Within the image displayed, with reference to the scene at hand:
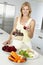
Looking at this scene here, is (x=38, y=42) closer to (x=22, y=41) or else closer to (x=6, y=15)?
(x=6, y=15)

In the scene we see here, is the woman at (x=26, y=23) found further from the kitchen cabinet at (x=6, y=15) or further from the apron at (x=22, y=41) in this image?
the kitchen cabinet at (x=6, y=15)

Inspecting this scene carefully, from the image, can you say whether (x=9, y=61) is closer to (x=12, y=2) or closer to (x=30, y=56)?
(x=30, y=56)

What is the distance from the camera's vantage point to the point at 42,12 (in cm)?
494

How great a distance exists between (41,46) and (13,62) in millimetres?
2366

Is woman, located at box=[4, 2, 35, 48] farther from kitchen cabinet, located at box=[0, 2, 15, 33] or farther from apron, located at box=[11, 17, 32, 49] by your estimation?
kitchen cabinet, located at box=[0, 2, 15, 33]

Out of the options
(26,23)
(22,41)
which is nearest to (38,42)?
(26,23)

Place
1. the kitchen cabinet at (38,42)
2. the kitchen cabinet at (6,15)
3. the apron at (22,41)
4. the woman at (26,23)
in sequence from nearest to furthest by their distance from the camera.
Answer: the apron at (22,41)
the woman at (26,23)
the kitchen cabinet at (38,42)
the kitchen cabinet at (6,15)

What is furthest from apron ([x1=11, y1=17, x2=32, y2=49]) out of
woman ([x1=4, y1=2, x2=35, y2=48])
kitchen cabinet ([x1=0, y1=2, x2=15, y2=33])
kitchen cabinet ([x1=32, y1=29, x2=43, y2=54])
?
kitchen cabinet ([x1=0, y1=2, x2=15, y2=33])

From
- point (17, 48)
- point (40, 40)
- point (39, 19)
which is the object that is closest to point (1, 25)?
point (39, 19)

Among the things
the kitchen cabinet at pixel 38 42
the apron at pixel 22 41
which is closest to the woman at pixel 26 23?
the apron at pixel 22 41

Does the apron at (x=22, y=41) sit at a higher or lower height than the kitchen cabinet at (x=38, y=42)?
higher

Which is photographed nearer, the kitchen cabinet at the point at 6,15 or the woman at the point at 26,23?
the woman at the point at 26,23

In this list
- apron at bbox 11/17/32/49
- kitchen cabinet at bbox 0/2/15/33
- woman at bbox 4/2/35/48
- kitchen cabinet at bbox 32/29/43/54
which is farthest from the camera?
kitchen cabinet at bbox 0/2/15/33

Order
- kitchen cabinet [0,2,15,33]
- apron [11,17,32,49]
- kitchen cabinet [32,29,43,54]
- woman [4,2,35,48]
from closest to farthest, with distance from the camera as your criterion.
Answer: apron [11,17,32,49], woman [4,2,35,48], kitchen cabinet [32,29,43,54], kitchen cabinet [0,2,15,33]
